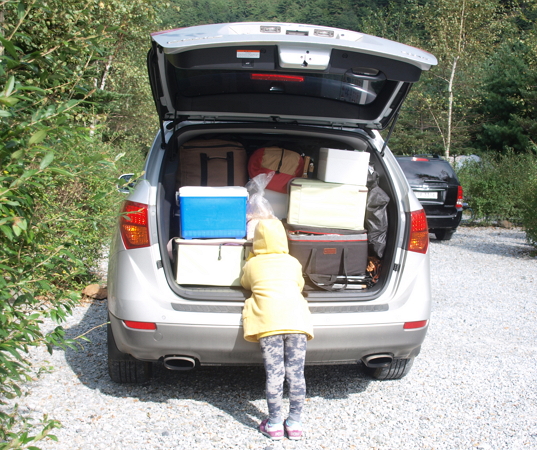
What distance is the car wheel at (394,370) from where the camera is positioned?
4027mm

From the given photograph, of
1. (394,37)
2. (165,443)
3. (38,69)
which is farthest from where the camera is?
(394,37)

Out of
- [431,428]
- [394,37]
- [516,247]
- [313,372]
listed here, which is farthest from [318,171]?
[394,37]

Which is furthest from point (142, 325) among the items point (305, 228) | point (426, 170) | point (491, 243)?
point (491, 243)

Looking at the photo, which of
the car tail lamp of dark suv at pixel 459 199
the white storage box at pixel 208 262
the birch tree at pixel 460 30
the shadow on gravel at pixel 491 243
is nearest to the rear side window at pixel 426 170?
the car tail lamp of dark suv at pixel 459 199

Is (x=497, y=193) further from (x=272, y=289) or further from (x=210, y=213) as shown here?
(x=272, y=289)

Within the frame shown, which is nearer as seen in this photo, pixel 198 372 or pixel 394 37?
pixel 198 372

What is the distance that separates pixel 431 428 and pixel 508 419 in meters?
0.56

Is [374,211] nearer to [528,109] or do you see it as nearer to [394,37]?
[528,109]

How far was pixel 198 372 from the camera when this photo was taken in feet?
13.9

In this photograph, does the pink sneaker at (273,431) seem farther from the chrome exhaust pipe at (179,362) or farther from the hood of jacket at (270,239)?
the hood of jacket at (270,239)

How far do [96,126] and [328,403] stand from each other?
7.94 feet

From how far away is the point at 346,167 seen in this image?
391 cm

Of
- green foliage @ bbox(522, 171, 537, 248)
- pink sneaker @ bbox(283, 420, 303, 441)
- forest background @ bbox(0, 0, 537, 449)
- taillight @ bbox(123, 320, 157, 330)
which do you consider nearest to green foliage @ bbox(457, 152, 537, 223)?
forest background @ bbox(0, 0, 537, 449)

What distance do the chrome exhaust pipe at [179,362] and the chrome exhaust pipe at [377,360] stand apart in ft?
3.46
